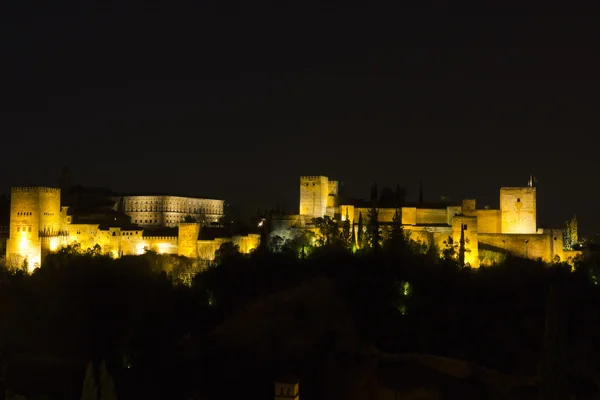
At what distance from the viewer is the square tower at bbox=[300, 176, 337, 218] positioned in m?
57.3

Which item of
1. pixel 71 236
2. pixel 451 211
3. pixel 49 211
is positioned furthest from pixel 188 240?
pixel 451 211

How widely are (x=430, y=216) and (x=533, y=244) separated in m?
7.37

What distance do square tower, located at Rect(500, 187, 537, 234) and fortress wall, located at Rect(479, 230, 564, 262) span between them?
1820 mm

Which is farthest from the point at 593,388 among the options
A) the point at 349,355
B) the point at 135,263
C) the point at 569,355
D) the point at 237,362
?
the point at 135,263

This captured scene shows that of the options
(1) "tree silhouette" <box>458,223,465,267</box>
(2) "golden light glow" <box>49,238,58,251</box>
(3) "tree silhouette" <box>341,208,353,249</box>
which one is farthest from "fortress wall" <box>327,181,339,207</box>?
(2) "golden light glow" <box>49,238,58,251</box>

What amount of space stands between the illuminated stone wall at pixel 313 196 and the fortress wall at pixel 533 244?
12.7 m

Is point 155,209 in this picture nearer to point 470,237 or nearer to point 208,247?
point 208,247

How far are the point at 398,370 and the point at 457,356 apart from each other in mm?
3450

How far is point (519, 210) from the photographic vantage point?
2084 inches

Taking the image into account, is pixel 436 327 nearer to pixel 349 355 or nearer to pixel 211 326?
pixel 349 355

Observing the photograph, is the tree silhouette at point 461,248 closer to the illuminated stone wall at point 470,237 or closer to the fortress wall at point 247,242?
the illuminated stone wall at point 470,237

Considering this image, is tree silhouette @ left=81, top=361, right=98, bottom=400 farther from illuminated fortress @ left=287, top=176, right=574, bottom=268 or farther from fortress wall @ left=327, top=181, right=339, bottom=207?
fortress wall @ left=327, top=181, right=339, bottom=207

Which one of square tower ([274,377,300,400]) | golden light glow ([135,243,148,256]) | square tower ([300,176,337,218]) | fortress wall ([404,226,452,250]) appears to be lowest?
square tower ([274,377,300,400])

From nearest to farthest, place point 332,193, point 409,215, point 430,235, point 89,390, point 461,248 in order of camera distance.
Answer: point 89,390 < point 461,248 < point 430,235 < point 409,215 < point 332,193
